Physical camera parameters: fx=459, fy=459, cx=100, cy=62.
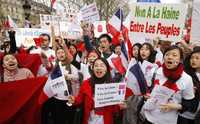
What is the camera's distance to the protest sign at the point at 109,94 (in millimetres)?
5523

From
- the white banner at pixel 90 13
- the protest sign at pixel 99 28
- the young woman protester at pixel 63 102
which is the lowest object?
the young woman protester at pixel 63 102

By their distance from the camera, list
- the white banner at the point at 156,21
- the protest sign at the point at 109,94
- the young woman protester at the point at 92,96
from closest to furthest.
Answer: the protest sign at the point at 109,94
the young woman protester at the point at 92,96
the white banner at the point at 156,21

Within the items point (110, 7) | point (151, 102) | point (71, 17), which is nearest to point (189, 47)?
point (151, 102)

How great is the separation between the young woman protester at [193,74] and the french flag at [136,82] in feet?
3.38

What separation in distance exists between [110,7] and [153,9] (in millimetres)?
40179

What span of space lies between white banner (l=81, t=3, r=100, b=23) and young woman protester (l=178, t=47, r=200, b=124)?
16.5ft

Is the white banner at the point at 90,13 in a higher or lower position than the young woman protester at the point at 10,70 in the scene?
higher

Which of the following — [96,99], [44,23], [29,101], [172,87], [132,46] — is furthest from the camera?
[44,23]

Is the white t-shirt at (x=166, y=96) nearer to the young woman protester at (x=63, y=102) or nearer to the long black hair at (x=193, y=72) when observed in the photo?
the long black hair at (x=193, y=72)

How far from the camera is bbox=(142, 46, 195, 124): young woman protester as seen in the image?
5152 millimetres

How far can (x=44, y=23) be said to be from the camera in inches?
416

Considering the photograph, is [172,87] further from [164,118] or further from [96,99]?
[96,99]

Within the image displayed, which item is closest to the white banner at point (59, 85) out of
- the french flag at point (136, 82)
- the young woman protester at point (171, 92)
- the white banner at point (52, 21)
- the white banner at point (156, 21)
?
the french flag at point (136, 82)

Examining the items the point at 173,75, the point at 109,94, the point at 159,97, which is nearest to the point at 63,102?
the point at 109,94
